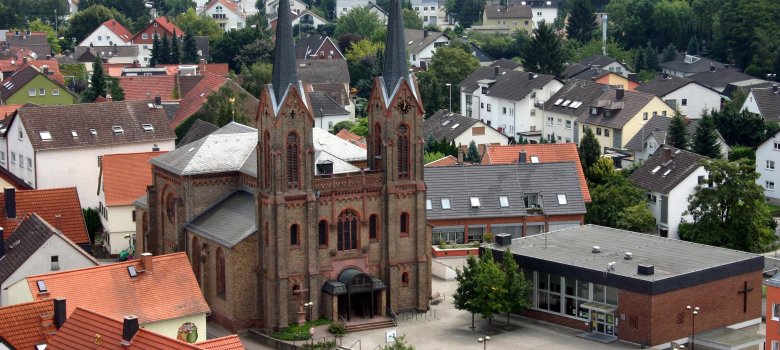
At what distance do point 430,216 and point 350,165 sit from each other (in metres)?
16.0

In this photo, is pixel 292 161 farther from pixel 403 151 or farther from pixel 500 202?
pixel 500 202

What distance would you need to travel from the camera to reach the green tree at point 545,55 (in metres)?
156

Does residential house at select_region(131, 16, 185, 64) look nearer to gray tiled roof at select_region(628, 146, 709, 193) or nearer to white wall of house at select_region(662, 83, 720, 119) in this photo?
white wall of house at select_region(662, 83, 720, 119)

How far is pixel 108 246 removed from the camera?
95875 millimetres

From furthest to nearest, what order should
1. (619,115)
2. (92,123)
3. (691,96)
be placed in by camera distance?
(691,96) < (619,115) < (92,123)

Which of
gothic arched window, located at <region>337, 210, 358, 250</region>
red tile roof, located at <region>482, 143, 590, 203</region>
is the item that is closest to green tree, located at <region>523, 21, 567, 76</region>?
red tile roof, located at <region>482, 143, 590, 203</region>

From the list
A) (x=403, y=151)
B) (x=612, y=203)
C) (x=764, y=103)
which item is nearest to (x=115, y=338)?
(x=403, y=151)

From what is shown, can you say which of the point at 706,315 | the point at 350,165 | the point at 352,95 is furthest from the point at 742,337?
the point at 352,95

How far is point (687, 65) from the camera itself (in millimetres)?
174375

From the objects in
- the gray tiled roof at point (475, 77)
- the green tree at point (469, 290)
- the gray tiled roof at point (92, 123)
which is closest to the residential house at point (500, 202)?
the green tree at point (469, 290)

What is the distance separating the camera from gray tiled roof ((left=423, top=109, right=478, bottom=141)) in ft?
400

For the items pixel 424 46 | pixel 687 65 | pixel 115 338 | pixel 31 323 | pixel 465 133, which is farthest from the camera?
pixel 424 46

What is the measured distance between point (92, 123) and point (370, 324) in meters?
35.4

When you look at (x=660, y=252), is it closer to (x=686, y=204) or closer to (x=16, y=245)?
(x=686, y=204)
